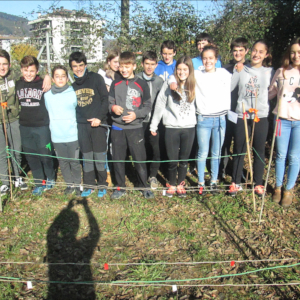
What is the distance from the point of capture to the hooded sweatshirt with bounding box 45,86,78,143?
13.0 feet

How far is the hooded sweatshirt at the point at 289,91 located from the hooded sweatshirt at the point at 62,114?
2.90 m

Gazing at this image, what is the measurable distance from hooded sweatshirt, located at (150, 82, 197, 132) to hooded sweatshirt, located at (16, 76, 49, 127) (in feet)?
5.83

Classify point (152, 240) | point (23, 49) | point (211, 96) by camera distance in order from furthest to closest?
point (23, 49)
point (211, 96)
point (152, 240)

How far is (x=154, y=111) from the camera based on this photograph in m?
4.00

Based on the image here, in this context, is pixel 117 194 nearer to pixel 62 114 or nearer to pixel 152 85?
pixel 62 114

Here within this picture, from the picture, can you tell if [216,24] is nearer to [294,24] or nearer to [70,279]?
[294,24]

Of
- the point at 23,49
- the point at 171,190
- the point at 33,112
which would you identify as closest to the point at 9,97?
the point at 33,112

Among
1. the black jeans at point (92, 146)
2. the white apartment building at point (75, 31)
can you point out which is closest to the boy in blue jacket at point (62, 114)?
the black jeans at point (92, 146)

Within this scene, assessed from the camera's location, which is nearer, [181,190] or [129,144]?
[129,144]

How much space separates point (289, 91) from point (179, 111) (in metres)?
1.49

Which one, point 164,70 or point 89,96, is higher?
point 164,70

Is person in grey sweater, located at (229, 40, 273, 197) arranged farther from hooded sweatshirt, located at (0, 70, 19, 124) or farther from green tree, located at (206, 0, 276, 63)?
green tree, located at (206, 0, 276, 63)

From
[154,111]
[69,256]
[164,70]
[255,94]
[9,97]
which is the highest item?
[164,70]

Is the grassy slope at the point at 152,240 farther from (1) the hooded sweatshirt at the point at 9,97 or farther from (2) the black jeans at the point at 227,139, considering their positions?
(1) the hooded sweatshirt at the point at 9,97
